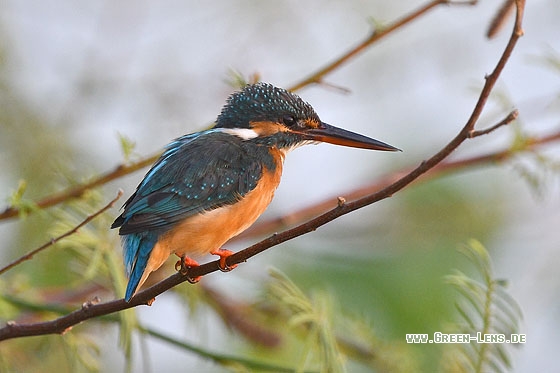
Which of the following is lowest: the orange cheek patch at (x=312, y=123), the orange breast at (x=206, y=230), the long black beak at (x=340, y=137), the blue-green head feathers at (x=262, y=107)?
the orange breast at (x=206, y=230)

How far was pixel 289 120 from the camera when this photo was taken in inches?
91.7

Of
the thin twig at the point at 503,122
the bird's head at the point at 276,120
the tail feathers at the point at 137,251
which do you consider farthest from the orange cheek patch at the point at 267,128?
the thin twig at the point at 503,122

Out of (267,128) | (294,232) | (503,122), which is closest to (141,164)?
(267,128)

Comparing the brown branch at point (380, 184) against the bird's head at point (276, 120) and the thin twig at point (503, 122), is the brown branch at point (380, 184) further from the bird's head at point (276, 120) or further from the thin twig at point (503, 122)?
the thin twig at point (503, 122)

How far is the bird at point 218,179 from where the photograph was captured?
2.04 m

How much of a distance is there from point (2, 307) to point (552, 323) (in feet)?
8.44

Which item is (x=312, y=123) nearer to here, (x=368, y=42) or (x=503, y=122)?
(x=368, y=42)

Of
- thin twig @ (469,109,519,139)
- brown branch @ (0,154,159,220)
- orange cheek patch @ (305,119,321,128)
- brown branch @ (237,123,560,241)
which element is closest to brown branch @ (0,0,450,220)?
brown branch @ (0,154,159,220)

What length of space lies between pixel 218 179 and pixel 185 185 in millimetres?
87

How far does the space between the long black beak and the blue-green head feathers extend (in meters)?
0.03

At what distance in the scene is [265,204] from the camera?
2277 millimetres

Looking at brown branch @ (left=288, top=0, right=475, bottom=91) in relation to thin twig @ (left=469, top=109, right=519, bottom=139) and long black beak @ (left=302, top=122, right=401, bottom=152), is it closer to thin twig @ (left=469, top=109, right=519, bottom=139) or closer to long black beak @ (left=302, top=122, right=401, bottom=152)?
long black beak @ (left=302, top=122, right=401, bottom=152)

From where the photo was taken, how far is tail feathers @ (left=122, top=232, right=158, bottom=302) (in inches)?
76.1

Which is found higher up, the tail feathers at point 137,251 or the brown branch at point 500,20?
the brown branch at point 500,20
